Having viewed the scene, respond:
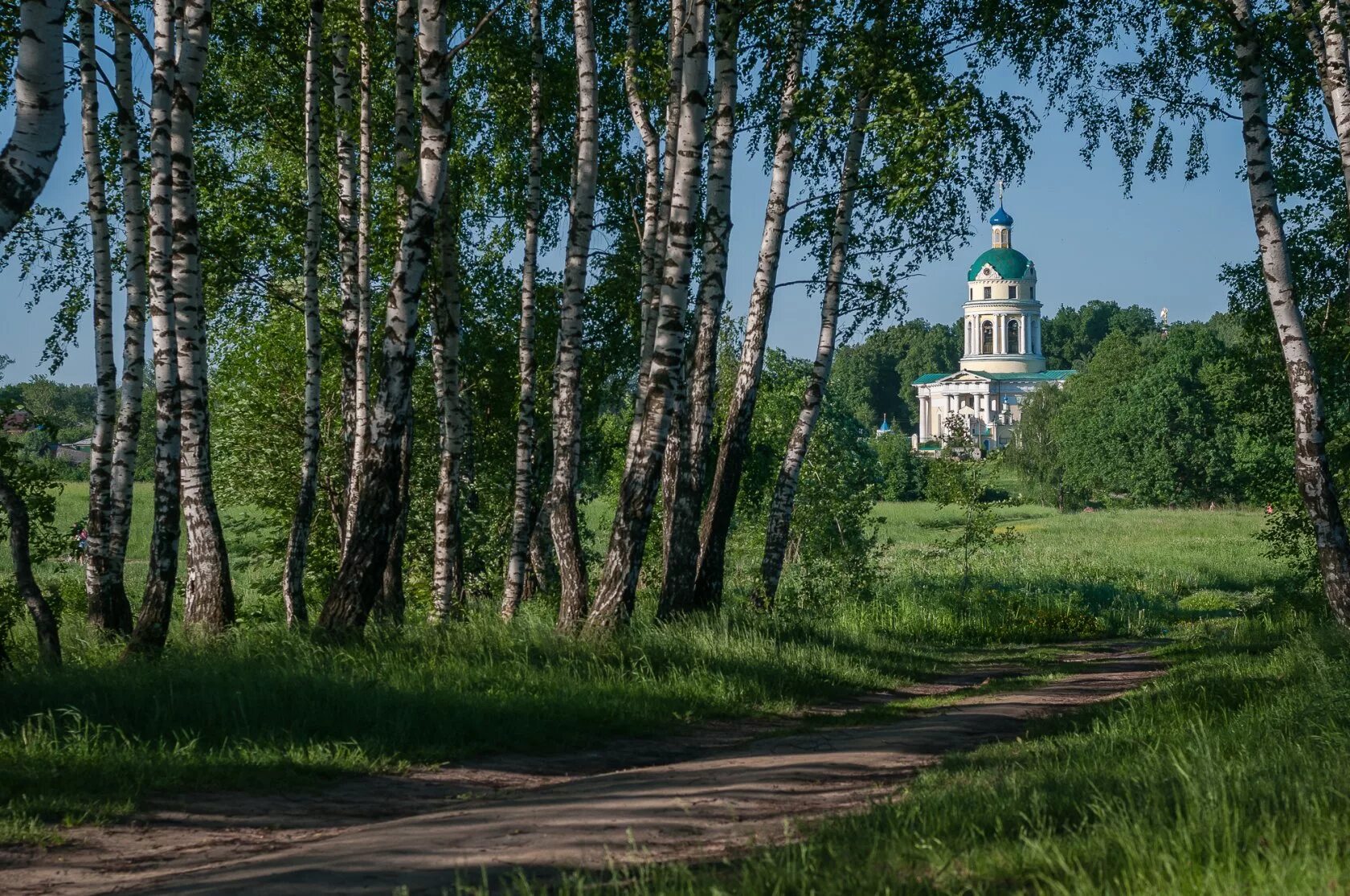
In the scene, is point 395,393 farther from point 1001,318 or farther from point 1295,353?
point 1001,318

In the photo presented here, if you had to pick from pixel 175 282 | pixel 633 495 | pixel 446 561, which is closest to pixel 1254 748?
pixel 633 495

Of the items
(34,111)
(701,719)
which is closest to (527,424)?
(701,719)

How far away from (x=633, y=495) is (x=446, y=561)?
416cm

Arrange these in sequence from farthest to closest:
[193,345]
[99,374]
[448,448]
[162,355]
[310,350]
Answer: [310,350] < [448,448] < [99,374] < [162,355] < [193,345]

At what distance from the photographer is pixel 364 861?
5098 mm

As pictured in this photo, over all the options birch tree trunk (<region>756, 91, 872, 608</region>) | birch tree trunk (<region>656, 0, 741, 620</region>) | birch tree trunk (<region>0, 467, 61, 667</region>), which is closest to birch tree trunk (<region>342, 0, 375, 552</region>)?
birch tree trunk (<region>656, 0, 741, 620</region>)

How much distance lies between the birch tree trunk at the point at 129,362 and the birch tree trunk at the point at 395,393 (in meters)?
3.72

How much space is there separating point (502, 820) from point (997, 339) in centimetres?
16984

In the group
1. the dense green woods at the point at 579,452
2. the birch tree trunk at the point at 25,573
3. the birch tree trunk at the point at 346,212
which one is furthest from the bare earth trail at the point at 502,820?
the birch tree trunk at the point at 346,212

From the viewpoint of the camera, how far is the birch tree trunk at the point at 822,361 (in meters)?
17.4

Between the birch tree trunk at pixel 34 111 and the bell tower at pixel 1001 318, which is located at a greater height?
the bell tower at pixel 1001 318

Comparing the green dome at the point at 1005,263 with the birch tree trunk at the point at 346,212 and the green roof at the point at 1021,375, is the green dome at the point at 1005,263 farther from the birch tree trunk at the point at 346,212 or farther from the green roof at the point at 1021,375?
the birch tree trunk at the point at 346,212

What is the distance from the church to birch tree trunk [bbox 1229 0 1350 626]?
5942 inches

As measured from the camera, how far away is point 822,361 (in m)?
17.7
